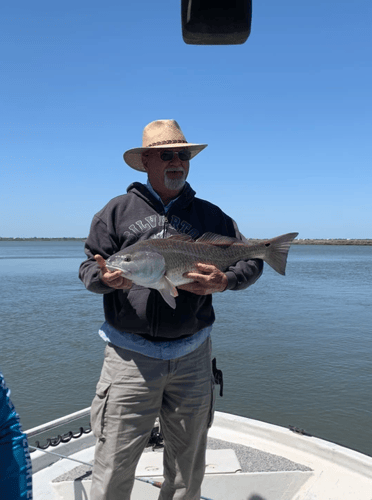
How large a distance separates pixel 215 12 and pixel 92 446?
4.69 meters

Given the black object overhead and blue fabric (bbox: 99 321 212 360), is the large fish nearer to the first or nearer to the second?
blue fabric (bbox: 99 321 212 360)

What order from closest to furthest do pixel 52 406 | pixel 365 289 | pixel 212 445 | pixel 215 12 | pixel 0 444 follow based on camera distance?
pixel 0 444 → pixel 215 12 → pixel 212 445 → pixel 52 406 → pixel 365 289

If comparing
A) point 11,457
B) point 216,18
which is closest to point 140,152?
point 216,18

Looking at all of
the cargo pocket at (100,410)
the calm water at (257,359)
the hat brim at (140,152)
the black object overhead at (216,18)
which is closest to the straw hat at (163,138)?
the hat brim at (140,152)

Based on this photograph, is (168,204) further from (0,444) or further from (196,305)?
(0,444)

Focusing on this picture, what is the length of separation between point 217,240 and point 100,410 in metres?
1.35

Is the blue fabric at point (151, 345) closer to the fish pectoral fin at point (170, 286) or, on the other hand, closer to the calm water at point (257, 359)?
the fish pectoral fin at point (170, 286)

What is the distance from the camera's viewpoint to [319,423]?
8781mm

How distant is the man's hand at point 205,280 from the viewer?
275 cm

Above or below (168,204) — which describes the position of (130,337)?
below

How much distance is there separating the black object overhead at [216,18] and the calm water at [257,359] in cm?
790

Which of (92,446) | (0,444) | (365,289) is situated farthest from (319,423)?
(365,289)

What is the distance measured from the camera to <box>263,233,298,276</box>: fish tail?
10.5ft

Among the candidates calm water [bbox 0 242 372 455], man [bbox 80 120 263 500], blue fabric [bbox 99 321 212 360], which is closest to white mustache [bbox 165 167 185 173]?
man [bbox 80 120 263 500]
